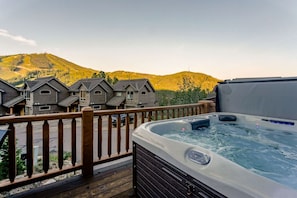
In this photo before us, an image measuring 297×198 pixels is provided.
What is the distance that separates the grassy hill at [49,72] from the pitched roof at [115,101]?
6.51 meters

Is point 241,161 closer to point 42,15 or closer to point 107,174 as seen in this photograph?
point 107,174

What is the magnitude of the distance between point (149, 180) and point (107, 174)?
3.01 feet

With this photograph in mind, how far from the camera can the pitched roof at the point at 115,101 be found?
Answer: 639 inches

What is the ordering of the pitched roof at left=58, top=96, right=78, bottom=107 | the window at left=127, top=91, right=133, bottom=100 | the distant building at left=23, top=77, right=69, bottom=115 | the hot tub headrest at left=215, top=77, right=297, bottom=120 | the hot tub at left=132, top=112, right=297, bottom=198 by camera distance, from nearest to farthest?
the hot tub at left=132, top=112, right=297, bottom=198, the hot tub headrest at left=215, top=77, right=297, bottom=120, the distant building at left=23, top=77, right=69, bottom=115, the pitched roof at left=58, top=96, right=78, bottom=107, the window at left=127, top=91, right=133, bottom=100

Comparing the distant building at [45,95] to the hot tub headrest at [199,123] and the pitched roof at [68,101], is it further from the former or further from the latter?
the hot tub headrest at [199,123]

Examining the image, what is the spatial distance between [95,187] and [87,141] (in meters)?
0.54

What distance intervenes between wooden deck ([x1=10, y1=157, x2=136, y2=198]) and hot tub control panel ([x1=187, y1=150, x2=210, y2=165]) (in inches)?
36.3

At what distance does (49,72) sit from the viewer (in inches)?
311

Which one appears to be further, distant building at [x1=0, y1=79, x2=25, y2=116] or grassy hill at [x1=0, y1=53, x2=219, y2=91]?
distant building at [x1=0, y1=79, x2=25, y2=116]

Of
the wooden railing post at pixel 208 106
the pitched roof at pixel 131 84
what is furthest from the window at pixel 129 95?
the wooden railing post at pixel 208 106

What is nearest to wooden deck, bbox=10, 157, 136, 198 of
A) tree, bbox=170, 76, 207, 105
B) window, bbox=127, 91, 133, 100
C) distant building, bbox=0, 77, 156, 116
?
tree, bbox=170, 76, 207, 105

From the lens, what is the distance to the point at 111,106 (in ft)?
54.5

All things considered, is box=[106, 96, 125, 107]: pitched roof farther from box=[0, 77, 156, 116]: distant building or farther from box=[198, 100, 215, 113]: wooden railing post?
box=[198, 100, 215, 113]: wooden railing post

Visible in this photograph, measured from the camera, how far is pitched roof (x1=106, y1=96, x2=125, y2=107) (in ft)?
53.2
